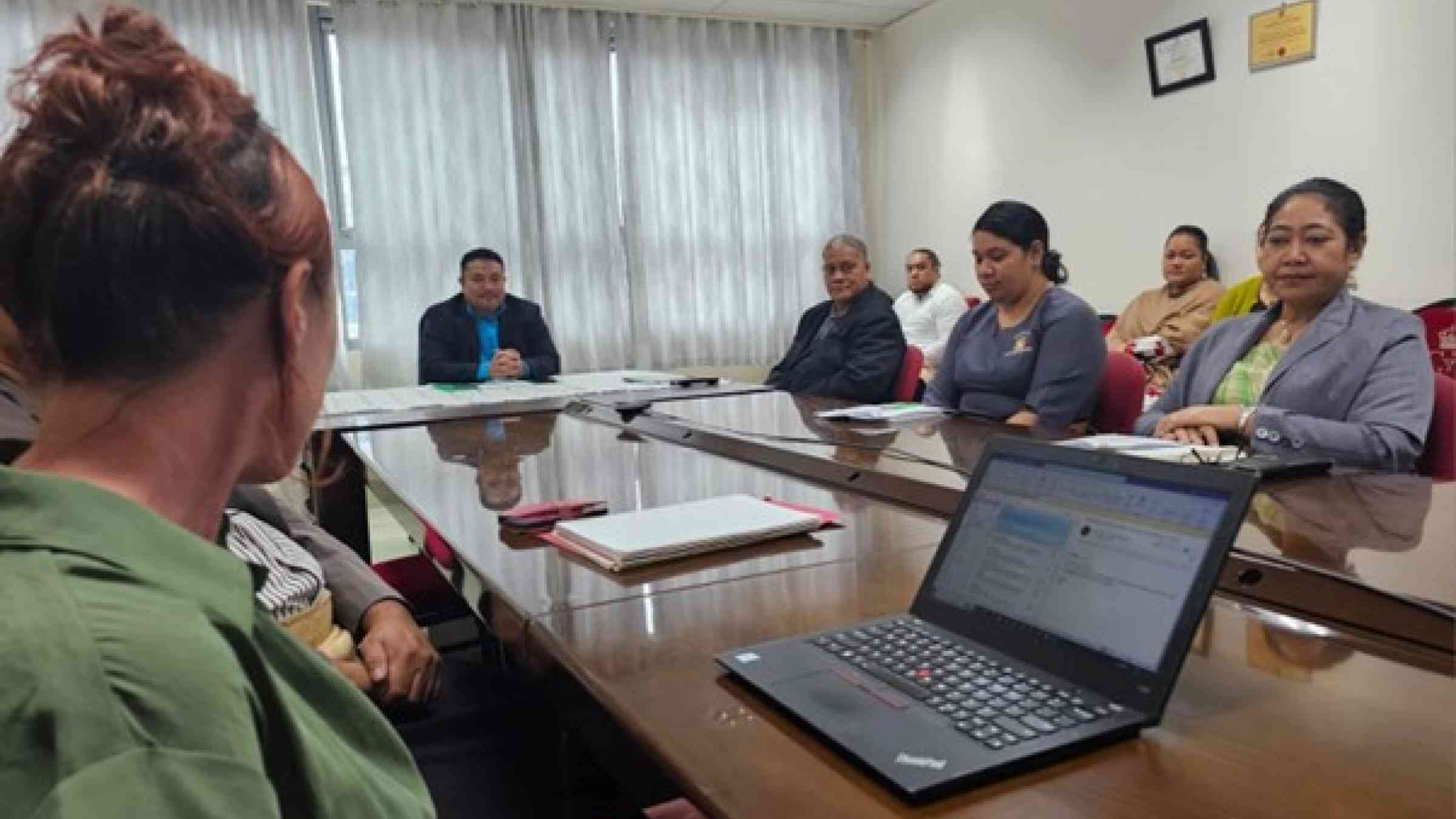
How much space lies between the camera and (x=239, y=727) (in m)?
0.42

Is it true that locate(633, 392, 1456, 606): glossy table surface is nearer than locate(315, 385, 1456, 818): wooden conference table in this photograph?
No

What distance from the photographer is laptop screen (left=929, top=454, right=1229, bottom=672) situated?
2.35 ft

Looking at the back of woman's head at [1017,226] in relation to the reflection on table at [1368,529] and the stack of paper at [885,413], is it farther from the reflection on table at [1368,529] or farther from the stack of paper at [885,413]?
the reflection on table at [1368,529]

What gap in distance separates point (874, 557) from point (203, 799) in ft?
2.78

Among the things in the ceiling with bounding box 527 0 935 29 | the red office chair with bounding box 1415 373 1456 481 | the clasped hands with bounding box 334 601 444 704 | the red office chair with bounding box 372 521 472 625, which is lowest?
the red office chair with bounding box 372 521 472 625

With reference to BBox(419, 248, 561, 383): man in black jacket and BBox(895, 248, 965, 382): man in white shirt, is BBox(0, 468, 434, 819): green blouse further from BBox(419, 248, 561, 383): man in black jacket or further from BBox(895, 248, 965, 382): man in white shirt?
BBox(895, 248, 965, 382): man in white shirt

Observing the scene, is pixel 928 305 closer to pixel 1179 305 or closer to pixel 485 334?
pixel 1179 305

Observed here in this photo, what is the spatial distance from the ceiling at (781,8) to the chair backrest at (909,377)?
266cm

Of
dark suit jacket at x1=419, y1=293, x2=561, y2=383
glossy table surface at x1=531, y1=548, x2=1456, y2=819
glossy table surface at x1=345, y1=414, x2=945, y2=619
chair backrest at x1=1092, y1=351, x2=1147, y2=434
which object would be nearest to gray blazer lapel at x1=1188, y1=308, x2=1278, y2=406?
chair backrest at x1=1092, y1=351, x2=1147, y2=434

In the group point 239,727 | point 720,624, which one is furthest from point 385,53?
point 239,727

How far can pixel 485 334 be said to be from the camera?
13.8ft

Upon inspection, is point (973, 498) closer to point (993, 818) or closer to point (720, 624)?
point (720, 624)

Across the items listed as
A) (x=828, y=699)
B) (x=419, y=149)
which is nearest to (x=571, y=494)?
(x=828, y=699)

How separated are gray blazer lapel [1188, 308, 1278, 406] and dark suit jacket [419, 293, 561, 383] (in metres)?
2.45
